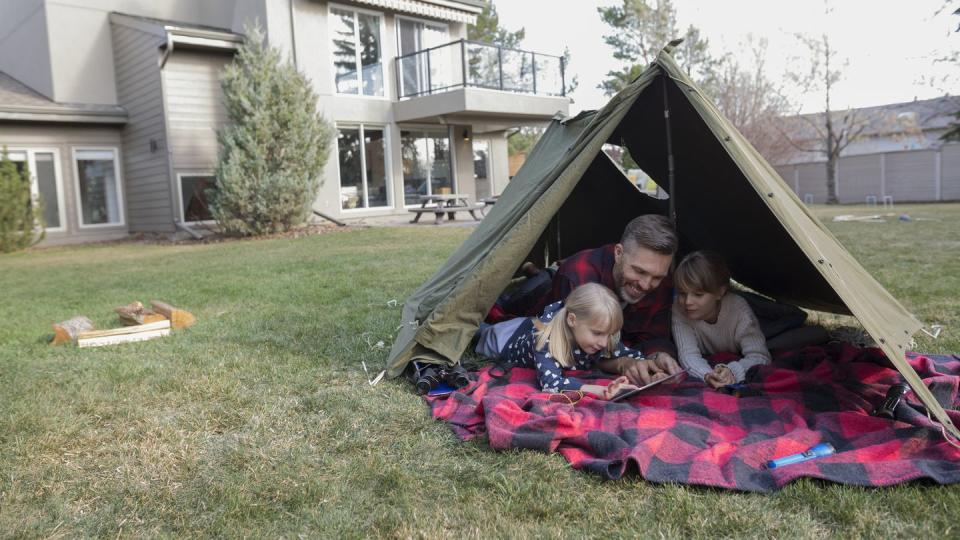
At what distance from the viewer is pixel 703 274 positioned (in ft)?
10.9

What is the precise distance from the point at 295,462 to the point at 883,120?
109ft

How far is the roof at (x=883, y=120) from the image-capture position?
1092 inches

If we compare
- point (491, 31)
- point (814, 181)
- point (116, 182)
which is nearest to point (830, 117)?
point (814, 181)

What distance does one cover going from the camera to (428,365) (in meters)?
3.45

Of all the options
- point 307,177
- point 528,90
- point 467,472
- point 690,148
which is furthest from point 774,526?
point 528,90

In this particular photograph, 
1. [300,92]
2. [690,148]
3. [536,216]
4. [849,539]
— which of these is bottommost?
[849,539]

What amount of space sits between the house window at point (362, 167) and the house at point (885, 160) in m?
16.2

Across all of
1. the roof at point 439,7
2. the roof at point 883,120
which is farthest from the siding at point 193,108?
the roof at point 883,120

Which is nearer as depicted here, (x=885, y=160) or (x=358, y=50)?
(x=358, y=50)

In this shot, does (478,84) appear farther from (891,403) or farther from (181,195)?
(891,403)

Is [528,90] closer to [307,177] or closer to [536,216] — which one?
[307,177]

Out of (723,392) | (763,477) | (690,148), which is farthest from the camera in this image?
(690,148)

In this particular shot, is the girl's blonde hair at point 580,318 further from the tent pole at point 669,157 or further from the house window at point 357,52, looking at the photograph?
the house window at point 357,52

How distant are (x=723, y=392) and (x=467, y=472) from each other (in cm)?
135
